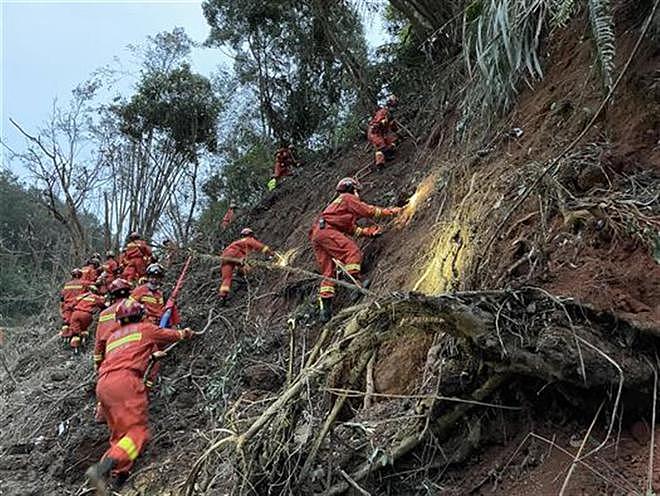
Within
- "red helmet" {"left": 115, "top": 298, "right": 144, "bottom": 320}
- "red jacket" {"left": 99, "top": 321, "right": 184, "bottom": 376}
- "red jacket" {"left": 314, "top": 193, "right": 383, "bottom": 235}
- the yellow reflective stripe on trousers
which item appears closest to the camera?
"red jacket" {"left": 99, "top": 321, "right": 184, "bottom": 376}

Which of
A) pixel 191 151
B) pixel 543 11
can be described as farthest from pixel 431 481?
pixel 191 151

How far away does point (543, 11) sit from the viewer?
5320 millimetres

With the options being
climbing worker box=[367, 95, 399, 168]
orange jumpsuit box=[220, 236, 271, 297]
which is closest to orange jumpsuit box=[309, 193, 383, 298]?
orange jumpsuit box=[220, 236, 271, 297]

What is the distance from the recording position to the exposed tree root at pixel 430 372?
11.2 feet

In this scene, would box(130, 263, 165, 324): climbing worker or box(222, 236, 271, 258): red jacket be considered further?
box(222, 236, 271, 258): red jacket

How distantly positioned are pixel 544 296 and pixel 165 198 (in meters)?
20.7

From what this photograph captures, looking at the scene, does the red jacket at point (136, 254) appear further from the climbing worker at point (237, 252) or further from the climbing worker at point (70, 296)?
the climbing worker at point (237, 252)

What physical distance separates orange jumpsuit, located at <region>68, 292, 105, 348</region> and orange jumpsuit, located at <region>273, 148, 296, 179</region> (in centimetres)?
554

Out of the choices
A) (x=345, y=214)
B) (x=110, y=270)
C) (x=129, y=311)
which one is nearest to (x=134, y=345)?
(x=129, y=311)

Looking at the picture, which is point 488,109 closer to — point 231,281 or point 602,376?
point 602,376

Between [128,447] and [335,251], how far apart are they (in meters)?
3.42

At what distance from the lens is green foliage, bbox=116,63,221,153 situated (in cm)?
2053

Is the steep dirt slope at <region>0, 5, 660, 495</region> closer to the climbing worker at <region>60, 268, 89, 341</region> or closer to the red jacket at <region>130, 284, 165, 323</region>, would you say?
the red jacket at <region>130, 284, 165, 323</region>

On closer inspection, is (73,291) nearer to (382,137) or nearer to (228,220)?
(228,220)
